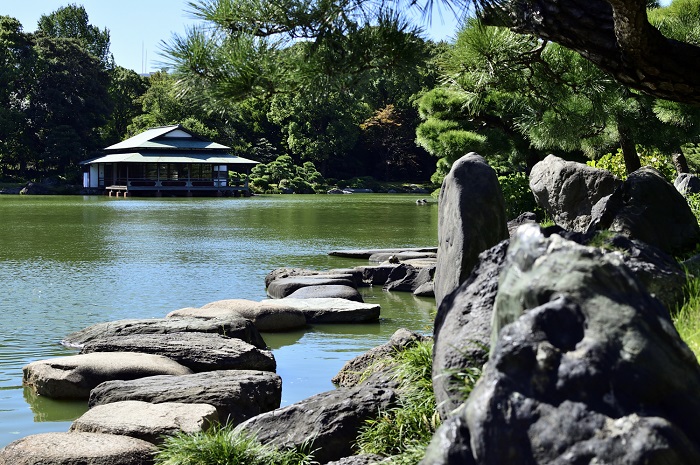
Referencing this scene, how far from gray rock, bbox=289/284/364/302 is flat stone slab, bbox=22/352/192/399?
3725 millimetres

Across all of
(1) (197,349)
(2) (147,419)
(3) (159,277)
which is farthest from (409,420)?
(3) (159,277)

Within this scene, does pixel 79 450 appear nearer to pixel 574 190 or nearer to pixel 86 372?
pixel 86 372

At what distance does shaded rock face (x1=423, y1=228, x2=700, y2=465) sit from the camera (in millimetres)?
2102

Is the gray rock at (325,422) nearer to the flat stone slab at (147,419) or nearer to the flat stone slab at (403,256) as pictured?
the flat stone slab at (147,419)

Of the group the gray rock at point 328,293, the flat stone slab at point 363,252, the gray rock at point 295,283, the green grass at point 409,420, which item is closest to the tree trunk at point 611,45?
the green grass at point 409,420

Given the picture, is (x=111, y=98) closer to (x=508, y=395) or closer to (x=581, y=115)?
(x=581, y=115)

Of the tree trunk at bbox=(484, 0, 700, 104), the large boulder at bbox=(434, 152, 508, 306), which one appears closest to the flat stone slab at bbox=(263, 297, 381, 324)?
the large boulder at bbox=(434, 152, 508, 306)

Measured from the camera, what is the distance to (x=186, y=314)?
8.21m

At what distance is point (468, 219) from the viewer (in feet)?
15.9

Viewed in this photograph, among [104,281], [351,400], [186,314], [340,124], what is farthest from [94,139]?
[351,400]

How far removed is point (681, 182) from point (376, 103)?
48818 mm

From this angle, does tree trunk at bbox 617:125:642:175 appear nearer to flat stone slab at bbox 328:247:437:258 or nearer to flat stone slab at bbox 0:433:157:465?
flat stone slab at bbox 328:247:437:258

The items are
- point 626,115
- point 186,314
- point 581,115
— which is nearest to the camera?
point 186,314

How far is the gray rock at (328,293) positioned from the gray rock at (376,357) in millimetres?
3381
